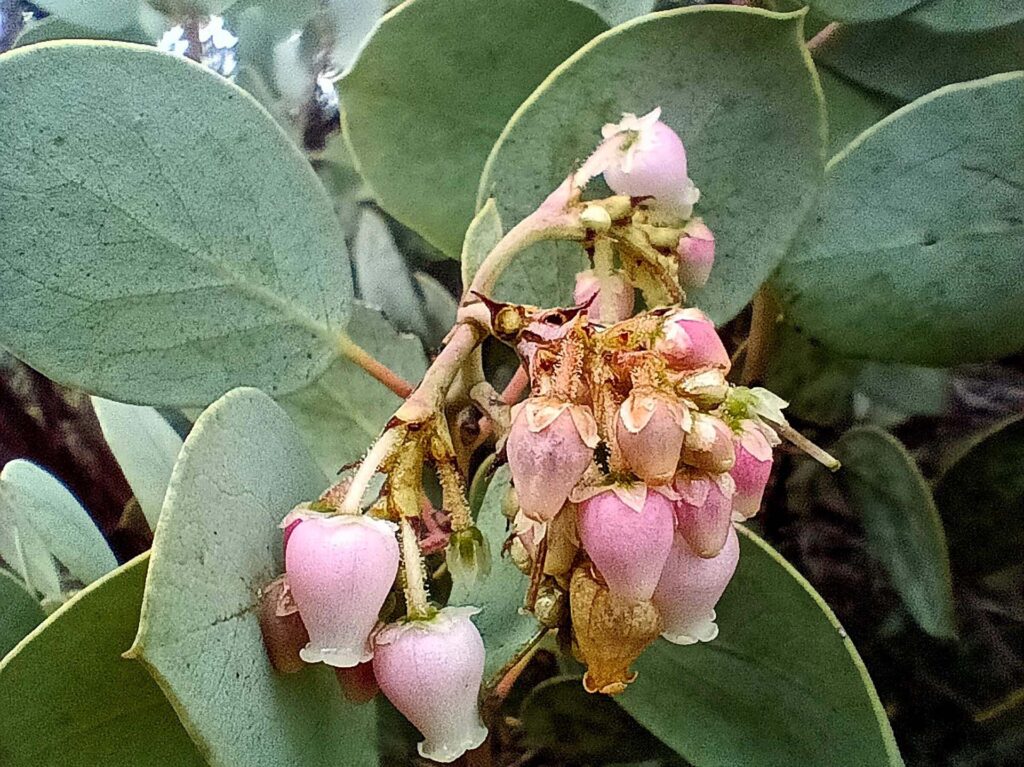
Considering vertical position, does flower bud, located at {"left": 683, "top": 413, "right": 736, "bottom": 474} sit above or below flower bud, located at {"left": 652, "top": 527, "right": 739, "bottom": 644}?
above

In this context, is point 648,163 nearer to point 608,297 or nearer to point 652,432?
point 608,297

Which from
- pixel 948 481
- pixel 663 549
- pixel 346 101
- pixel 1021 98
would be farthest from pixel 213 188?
pixel 948 481

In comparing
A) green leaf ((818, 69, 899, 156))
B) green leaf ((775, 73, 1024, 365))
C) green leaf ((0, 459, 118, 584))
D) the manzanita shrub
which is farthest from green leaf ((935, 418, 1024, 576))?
green leaf ((0, 459, 118, 584))

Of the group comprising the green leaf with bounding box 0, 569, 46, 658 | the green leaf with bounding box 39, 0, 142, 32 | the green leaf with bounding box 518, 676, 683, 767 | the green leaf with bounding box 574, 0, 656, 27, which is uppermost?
the green leaf with bounding box 39, 0, 142, 32

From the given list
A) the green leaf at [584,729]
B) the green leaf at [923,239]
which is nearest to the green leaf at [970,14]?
the green leaf at [923,239]

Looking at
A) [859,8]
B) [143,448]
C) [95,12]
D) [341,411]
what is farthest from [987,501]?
[95,12]

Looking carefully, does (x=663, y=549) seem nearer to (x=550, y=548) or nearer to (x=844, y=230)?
(x=550, y=548)

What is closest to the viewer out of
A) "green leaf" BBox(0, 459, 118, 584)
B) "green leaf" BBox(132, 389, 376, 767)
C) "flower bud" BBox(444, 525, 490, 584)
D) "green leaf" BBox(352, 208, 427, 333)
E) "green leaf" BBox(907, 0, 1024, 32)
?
"green leaf" BBox(132, 389, 376, 767)

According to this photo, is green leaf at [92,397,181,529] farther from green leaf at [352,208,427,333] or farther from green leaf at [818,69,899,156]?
green leaf at [818,69,899,156]

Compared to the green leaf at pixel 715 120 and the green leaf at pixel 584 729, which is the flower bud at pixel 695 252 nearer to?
the green leaf at pixel 715 120
